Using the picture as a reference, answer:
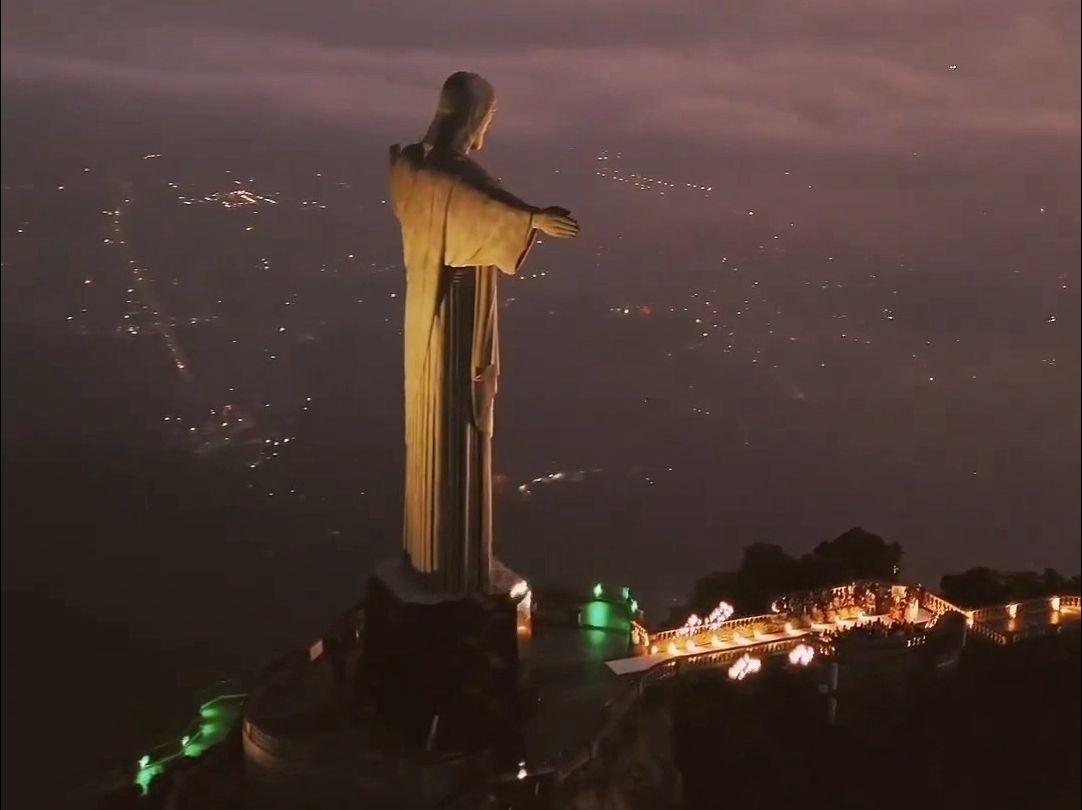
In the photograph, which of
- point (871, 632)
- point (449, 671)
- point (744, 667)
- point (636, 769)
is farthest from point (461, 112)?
point (871, 632)

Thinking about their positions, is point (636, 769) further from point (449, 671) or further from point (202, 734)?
point (202, 734)

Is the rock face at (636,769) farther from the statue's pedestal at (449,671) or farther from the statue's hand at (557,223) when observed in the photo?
the statue's hand at (557,223)

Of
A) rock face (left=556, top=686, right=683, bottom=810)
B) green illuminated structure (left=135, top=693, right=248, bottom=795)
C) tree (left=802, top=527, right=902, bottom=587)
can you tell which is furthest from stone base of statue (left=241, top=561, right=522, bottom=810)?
tree (left=802, top=527, right=902, bottom=587)

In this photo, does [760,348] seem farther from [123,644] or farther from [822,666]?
[123,644]

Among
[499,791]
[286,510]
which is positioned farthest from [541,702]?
[286,510]

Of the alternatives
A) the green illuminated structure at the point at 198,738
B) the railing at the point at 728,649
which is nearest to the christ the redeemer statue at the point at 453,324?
the railing at the point at 728,649

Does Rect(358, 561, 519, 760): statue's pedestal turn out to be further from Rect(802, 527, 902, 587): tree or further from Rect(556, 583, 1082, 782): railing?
Rect(802, 527, 902, 587): tree
